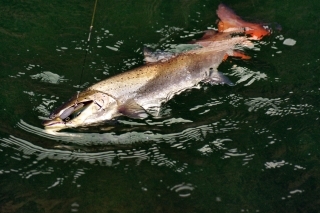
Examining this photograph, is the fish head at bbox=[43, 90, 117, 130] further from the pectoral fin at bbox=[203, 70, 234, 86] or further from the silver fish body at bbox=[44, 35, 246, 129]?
the pectoral fin at bbox=[203, 70, 234, 86]

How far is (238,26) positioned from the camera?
7195 millimetres

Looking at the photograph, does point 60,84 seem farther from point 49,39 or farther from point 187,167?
point 187,167

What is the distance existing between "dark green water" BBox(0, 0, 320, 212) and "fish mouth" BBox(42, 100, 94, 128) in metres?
0.10

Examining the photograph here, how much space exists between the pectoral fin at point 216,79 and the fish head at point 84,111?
1221 millimetres

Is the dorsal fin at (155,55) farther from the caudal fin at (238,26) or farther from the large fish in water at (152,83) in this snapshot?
the caudal fin at (238,26)

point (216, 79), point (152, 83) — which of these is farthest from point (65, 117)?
point (216, 79)

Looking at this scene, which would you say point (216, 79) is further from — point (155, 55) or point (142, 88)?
point (142, 88)

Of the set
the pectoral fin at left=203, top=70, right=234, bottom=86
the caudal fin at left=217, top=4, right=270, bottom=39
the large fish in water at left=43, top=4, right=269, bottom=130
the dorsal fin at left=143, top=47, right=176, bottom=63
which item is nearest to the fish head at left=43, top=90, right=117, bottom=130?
the large fish in water at left=43, top=4, right=269, bottom=130

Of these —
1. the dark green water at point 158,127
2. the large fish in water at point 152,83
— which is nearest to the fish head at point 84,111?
the large fish in water at point 152,83

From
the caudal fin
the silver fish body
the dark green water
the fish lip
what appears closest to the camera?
the dark green water

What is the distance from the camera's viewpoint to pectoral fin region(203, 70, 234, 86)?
661 cm

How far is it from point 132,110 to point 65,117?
0.76 m

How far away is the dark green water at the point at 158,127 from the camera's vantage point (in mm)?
5336

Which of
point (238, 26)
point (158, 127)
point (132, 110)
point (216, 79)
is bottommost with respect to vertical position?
point (158, 127)
